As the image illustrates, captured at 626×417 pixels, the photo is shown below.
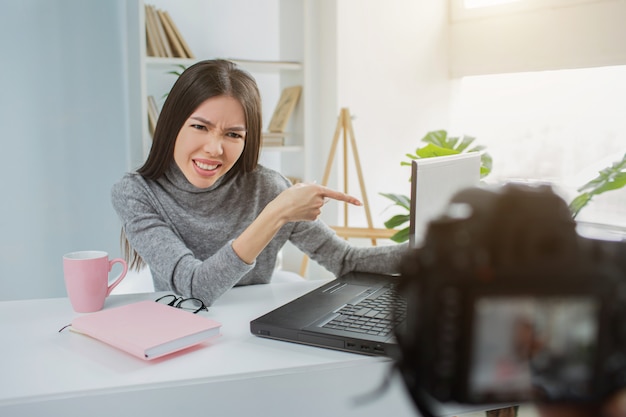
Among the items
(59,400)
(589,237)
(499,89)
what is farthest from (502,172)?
(589,237)

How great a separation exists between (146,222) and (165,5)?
1.85m

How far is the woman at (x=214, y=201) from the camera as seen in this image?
4.15 ft

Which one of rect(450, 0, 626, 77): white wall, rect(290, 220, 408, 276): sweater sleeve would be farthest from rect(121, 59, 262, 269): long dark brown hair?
rect(450, 0, 626, 77): white wall

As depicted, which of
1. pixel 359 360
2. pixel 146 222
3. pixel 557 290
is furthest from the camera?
pixel 146 222

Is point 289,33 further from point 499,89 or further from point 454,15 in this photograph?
point 499,89

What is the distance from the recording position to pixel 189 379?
2.88ft

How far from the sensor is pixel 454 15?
10.7ft

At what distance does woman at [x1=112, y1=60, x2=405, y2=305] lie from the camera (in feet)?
4.15

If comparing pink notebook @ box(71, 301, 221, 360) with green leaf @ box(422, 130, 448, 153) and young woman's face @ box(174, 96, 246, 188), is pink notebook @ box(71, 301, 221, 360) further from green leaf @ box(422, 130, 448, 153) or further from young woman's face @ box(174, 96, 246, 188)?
green leaf @ box(422, 130, 448, 153)

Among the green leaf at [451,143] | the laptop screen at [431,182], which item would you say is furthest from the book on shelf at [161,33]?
the laptop screen at [431,182]

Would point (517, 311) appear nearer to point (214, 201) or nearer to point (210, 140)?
point (210, 140)

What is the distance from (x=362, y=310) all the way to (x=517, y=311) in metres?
0.88

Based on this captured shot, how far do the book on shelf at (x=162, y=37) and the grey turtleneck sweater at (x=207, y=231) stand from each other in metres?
1.24

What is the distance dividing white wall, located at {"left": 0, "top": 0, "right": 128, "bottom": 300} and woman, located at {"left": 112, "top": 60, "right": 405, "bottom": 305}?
0.97 m
